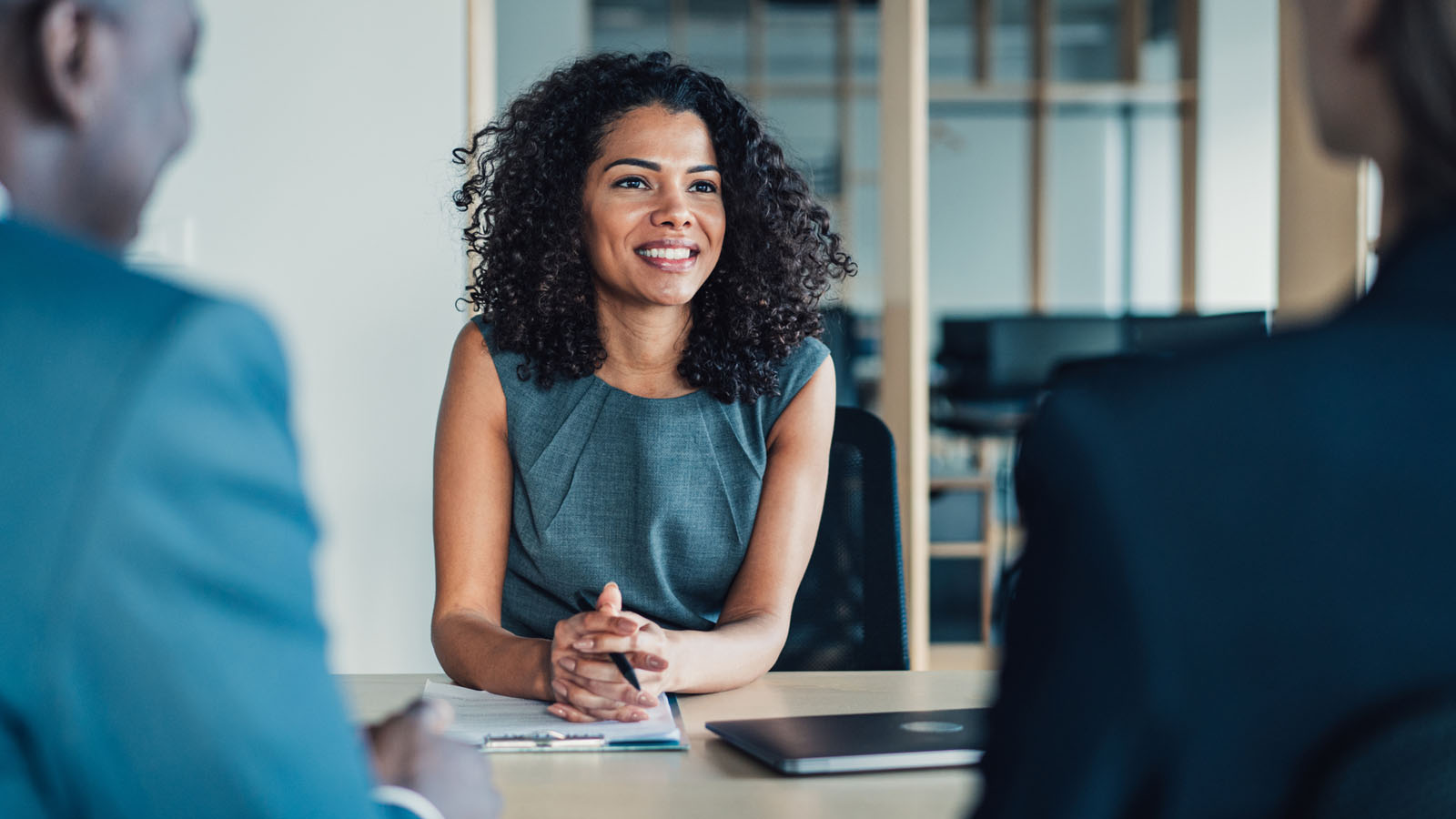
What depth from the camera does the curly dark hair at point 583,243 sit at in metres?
1.80

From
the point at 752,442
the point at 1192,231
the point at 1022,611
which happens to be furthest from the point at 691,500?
the point at 1192,231

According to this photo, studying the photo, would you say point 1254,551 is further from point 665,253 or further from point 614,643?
point 665,253

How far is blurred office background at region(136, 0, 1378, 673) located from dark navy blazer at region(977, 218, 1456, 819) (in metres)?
0.36

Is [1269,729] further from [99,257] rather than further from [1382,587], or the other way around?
[99,257]

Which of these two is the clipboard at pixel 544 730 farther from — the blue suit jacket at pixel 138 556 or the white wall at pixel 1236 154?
the white wall at pixel 1236 154

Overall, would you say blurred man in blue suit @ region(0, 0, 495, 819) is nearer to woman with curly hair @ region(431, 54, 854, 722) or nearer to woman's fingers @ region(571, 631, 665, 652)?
woman's fingers @ region(571, 631, 665, 652)

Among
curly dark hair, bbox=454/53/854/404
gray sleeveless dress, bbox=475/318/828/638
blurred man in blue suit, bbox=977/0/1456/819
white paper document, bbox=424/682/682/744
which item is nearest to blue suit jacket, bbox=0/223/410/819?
blurred man in blue suit, bbox=977/0/1456/819

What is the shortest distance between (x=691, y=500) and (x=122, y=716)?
1.24 metres

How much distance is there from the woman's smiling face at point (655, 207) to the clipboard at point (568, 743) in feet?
2.59

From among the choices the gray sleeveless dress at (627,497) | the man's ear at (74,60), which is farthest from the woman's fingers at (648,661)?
the man's ear at (74,60)

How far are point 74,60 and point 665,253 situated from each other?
1.23 meters

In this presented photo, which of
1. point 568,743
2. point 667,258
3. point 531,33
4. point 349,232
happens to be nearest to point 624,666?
point 568,743

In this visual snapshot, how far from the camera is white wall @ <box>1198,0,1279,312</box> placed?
737cm

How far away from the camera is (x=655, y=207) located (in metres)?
1.79
